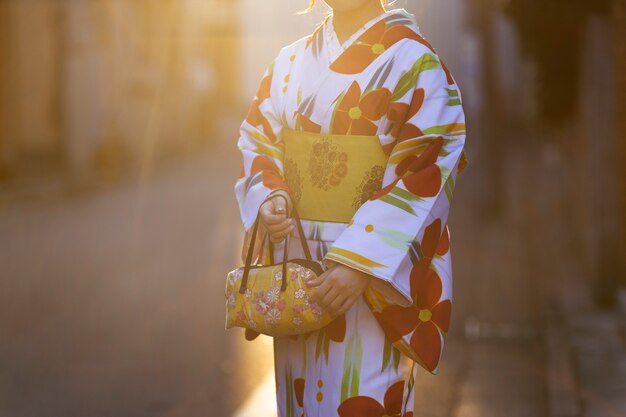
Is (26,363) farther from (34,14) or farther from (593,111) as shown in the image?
(34,14)

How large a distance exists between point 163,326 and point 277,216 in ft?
14.4

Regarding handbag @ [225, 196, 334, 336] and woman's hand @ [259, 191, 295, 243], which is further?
woman's hand @ [259, 191, 295, 243]

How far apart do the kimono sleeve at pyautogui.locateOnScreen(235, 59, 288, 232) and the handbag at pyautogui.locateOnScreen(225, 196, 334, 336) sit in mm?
180

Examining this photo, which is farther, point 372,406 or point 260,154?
point 260,154

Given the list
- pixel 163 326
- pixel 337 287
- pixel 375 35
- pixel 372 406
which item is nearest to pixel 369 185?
pixel 337 287

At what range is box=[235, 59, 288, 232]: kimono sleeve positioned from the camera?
2.97 metres

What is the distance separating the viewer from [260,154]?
3068mm

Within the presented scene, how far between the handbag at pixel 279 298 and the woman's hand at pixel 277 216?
45 millimetres

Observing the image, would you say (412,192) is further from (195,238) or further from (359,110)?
(195,238)

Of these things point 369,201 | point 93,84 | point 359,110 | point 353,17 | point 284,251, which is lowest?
point 284,251

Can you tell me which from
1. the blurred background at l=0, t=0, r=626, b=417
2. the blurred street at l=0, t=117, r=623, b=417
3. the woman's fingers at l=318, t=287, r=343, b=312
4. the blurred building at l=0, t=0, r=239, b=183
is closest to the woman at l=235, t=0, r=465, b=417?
the woman's fingers at l=318, t=287, r=343, b=312

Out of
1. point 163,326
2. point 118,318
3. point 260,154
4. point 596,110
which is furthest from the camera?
point 596,110

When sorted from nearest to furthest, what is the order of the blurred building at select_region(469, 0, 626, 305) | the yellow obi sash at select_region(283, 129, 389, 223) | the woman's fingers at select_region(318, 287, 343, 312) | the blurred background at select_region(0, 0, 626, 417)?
the woman's fingers at select_region(318, 287, 343, 312) < the yellow obi sash at select_region(283, 129, 389, 223) < the blurred background at select_region(0, 0, 626, 417) < the blurred building at select_region(469, 0, 626, 305)

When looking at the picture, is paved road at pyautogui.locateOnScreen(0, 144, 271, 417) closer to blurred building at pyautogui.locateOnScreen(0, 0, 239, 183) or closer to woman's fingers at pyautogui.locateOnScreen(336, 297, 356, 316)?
woman's fingers at pyautogui.locateOnScreen(336, 297, 356, 316)
